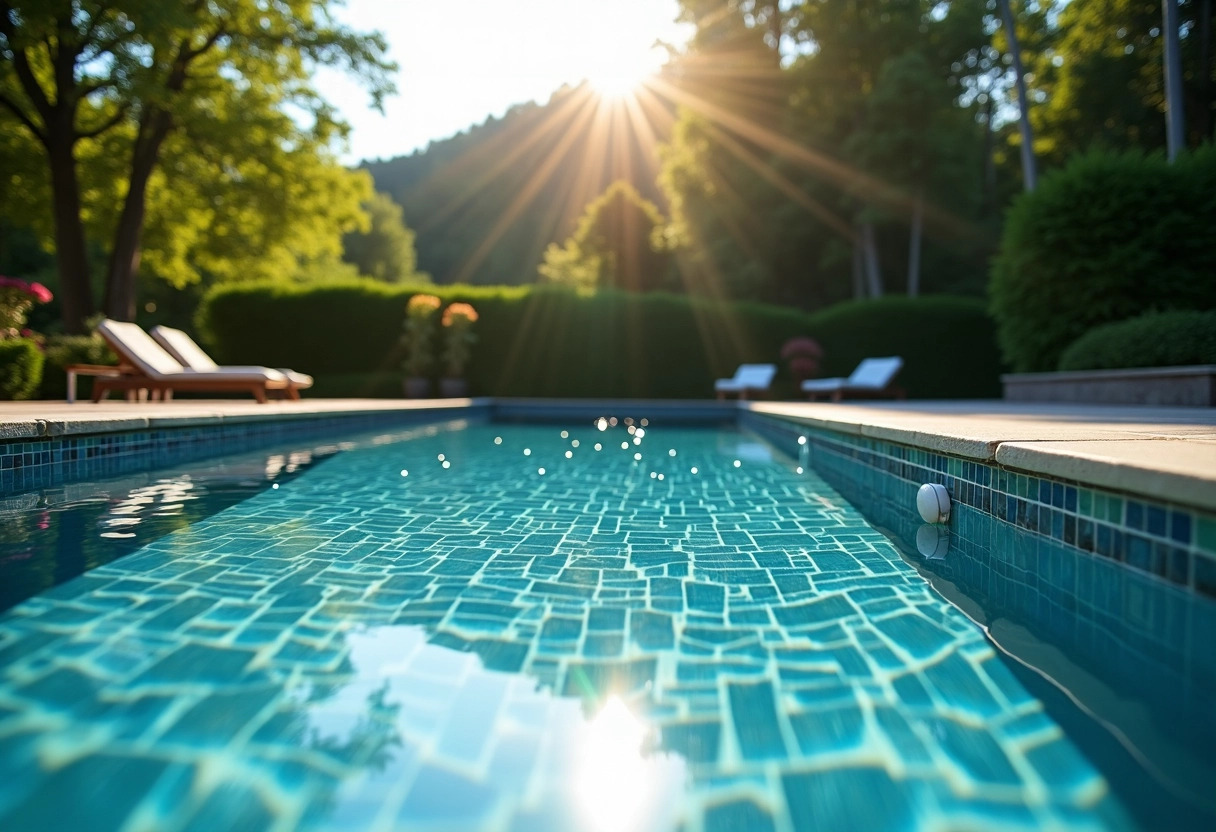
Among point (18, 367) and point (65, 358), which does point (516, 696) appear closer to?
point (18, 367)

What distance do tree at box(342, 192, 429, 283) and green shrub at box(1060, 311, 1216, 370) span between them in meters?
36.6

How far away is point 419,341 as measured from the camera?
1317cm

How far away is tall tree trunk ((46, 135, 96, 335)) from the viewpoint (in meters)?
11.3

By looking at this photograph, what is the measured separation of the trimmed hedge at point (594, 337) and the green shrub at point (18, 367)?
4968 millimetres

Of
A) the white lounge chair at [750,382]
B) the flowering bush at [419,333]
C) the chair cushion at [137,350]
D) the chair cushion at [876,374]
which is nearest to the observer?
the chair cushion at [137,350]

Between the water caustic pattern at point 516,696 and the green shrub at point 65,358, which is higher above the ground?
the green shrub at point 65,358

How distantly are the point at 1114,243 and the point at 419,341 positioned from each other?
11327mm

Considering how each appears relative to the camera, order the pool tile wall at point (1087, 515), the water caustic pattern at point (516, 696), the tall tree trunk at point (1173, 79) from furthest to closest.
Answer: the tall tree trunk at point (1173, 79) < the pool tile wall at point (1087, 515) < the water caustic pattern at point (516, 696)

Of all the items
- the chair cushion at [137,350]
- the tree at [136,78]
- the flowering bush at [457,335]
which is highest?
the tree at [136,78]

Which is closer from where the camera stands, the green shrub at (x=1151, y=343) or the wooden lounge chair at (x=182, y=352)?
the green shrub at (x=1151, y=343)

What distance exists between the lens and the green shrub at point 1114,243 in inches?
315

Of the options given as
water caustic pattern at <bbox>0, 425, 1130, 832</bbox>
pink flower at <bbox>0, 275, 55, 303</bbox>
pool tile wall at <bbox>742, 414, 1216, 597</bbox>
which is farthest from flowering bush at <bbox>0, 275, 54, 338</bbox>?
pool tile wall at <bbox>742, 414, 1216, 597</bbox>

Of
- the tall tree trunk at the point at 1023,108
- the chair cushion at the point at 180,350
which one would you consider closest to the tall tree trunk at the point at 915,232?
the tall tree trunk at the point at 1023,108

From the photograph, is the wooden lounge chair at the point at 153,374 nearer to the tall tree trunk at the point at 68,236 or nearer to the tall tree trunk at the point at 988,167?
the tall tree trunk at the point at 68,236
